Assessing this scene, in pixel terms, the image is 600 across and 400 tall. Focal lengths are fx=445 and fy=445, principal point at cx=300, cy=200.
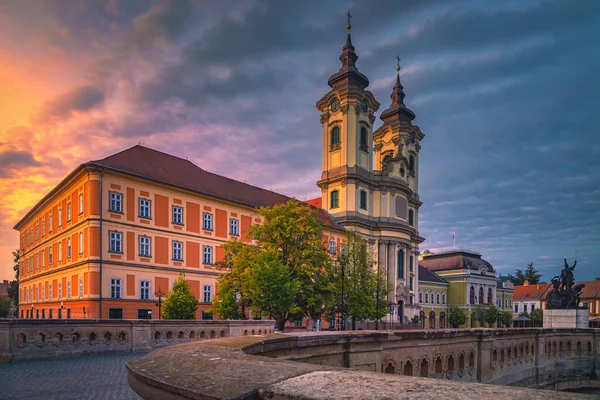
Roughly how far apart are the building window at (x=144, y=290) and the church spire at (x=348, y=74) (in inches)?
1540

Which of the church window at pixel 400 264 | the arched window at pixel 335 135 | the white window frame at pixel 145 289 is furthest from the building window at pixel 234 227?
the church window at pixel 400 264

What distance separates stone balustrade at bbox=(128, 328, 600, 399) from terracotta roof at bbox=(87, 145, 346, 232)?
17.8 m

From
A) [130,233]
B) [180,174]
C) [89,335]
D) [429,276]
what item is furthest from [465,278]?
[89,335]

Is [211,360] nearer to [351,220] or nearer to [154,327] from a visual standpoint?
[154,327]

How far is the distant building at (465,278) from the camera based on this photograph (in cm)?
8331

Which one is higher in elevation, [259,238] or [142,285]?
[259,238]

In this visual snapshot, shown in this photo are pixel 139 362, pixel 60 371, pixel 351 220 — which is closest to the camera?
pixel 139 362

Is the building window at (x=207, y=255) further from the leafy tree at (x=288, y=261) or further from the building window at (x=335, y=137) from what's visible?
the building window at (x=335, y=137)

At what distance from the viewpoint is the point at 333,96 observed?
61812mm

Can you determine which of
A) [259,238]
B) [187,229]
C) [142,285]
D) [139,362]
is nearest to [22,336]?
[139,362]

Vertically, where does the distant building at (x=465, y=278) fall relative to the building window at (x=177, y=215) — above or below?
below

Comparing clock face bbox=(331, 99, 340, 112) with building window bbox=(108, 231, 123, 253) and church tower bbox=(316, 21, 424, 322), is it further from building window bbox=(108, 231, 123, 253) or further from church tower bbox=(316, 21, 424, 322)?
building window bbox=(108, 231, 123, 253)

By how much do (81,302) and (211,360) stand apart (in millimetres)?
32216

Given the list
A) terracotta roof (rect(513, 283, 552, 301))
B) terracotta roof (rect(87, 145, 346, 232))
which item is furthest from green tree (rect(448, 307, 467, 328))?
terracotta roof (rect(87, 145, 346, 232))
